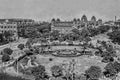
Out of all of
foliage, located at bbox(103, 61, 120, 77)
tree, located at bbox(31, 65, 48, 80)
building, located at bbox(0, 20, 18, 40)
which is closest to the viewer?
tree, located at bbox(31, 65, 48, 80)

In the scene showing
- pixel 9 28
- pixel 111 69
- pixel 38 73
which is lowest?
pixel 111 69

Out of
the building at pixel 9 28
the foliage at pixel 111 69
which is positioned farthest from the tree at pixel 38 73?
the building at pixel 9 28

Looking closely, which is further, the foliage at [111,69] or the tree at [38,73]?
the foliage at [111,69]

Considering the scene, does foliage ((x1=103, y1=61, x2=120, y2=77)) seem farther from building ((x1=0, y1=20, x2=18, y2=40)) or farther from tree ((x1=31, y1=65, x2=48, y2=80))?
building ((x1=0, y1=20, x2=18, y2=40))

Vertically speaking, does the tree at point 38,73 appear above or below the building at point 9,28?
below

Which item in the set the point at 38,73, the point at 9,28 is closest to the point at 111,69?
the point at 38,73

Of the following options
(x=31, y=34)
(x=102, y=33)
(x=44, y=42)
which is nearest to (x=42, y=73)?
(x=44, y=42)

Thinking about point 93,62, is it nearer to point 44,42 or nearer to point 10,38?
point 44,42

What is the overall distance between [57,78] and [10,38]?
4896cm

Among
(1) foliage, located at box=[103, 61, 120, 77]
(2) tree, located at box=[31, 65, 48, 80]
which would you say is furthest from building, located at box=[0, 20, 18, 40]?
(1) foliage, located at box=[103, 61, 120, 77]

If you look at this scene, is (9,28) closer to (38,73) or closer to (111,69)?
(38,73)

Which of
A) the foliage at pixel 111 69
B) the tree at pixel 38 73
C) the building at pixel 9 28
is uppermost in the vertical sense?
the building at pixel 9 28

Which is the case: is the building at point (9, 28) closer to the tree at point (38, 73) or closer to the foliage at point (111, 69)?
the tree at point (38, 73)

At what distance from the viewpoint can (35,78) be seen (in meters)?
26.0
